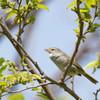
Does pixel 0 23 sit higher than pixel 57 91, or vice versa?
pixel 0 23

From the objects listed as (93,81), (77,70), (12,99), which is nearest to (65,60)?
(77,70)

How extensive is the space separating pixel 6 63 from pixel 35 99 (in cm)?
237

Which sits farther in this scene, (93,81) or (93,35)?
(93,35)

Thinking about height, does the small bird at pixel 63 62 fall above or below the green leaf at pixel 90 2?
below

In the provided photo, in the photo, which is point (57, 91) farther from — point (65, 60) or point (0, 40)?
point (0, 40)

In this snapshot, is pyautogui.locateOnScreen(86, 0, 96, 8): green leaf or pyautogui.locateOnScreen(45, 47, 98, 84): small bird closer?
pyautogui.locateOnScreen(86, 0, 96, 8): green leaf

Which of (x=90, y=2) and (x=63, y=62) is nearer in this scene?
(x=90, y=2)

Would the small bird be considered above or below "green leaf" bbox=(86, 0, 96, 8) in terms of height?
below

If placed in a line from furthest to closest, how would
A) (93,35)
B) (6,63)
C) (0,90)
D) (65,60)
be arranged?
1. (93,35)
2. (65,60)
3. (6,63)
4. (0,90)

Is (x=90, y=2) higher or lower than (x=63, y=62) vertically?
higher

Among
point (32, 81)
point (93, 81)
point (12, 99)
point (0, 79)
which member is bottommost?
point (93, 81)

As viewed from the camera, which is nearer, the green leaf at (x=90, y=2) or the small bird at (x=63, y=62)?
the green leaf at (x=90, y=2)

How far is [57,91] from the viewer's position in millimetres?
4684

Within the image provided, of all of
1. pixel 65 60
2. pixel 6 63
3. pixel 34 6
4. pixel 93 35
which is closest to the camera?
pixel 6 63
